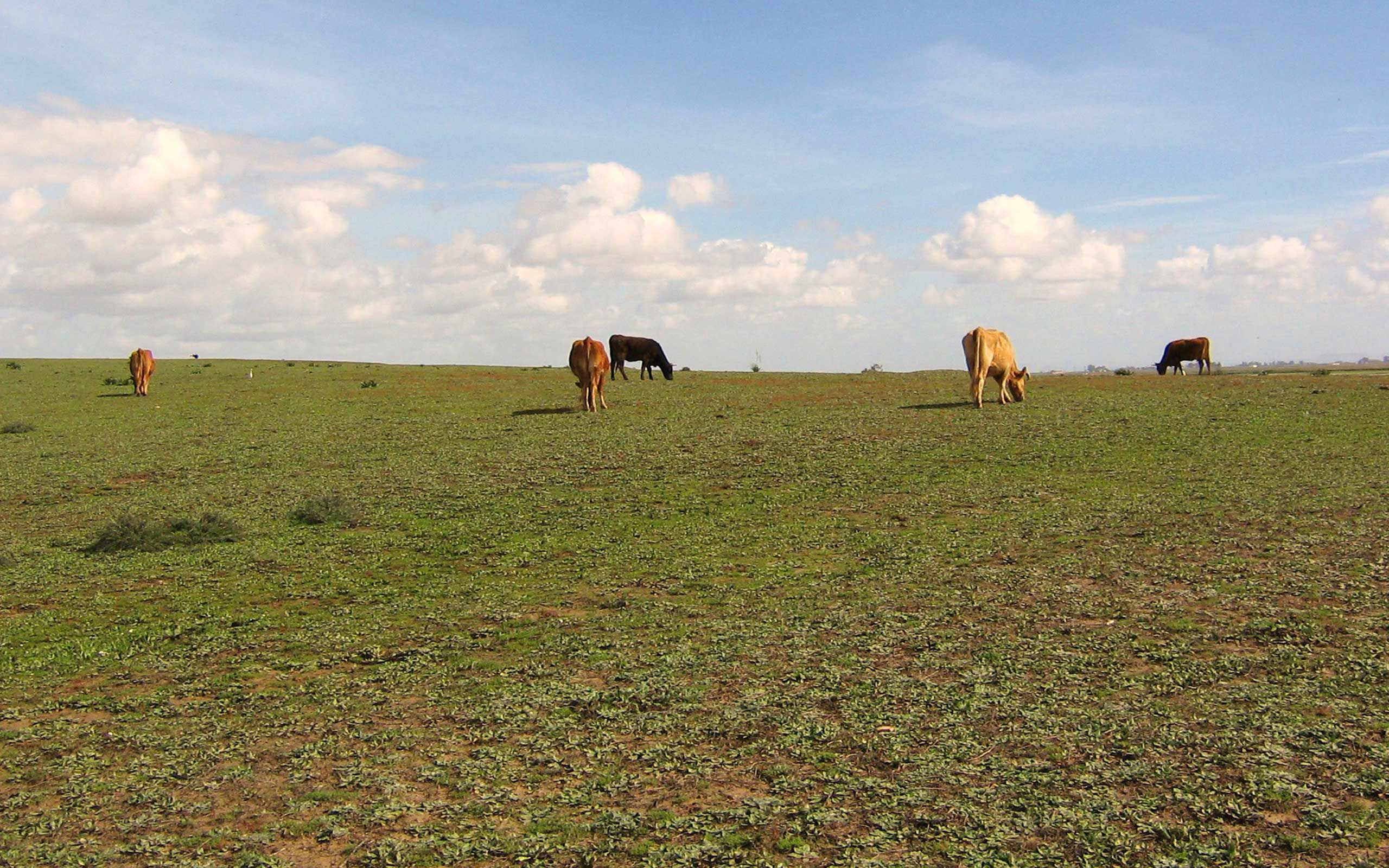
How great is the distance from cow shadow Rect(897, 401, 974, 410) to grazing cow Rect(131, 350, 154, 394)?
77.8 ft

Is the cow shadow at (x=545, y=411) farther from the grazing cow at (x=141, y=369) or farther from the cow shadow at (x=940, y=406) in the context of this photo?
the grazing cow at (x=141, y=369)

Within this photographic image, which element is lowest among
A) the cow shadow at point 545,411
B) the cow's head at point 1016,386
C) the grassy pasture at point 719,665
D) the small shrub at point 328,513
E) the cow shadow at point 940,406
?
the grassy pasture at point 719,665

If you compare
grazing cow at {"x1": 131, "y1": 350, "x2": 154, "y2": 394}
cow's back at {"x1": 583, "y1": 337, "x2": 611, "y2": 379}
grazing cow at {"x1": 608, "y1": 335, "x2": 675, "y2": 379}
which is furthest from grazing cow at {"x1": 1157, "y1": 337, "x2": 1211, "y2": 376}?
grazing cow at {"x1": 131, "y1": 350, "x2": 154, "y2": 394}

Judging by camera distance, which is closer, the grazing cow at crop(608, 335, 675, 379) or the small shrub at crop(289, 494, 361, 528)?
the small shrub at crop(289, 494, 361, 528)

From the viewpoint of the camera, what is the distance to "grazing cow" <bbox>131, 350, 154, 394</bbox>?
106ft

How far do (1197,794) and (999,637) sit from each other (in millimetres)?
2469

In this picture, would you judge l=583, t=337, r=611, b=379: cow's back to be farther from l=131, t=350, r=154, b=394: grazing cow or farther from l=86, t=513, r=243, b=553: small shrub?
l=131, t=350, r=154, b=394: grazing cow

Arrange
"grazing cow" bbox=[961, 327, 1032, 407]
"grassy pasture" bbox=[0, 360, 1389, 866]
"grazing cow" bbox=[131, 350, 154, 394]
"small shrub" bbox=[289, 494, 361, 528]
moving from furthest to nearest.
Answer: "grazing cow" bbox=[131, 350, 154, 394] < "grazing cow" bbox=[961, 327, 1032, 407] < "small shrub" bbox=[289, 494, 361, 528] < "grassy pasture" bbox=[0, 360, 1389, 866]

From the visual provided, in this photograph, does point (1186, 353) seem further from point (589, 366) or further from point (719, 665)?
point (719, 665)

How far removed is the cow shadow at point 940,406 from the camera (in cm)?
2342

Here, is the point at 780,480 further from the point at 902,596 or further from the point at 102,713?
the point at 102,713

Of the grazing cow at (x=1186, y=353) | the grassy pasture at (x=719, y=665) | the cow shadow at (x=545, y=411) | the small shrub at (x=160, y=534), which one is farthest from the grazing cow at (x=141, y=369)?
the grazing cow at (x=1186, y=353)

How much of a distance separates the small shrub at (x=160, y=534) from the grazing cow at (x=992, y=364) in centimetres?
1647

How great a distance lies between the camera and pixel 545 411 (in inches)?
993
